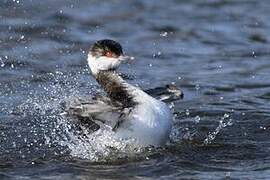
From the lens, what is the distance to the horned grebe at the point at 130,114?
29.8 ft

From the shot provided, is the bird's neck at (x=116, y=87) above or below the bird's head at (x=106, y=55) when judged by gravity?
below

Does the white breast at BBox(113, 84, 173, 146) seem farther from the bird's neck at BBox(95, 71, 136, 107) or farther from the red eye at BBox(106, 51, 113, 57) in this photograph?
the red eye at BBox(106, 51, 113, 57)

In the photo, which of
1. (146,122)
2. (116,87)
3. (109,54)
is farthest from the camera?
(109,54)

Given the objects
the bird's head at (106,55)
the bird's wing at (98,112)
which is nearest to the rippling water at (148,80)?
the bird's wing at (98,112)

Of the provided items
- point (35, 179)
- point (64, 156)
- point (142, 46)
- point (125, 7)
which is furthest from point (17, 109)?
point (125, 7)

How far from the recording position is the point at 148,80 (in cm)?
1282

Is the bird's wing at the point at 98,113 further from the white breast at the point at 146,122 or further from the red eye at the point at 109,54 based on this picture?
the red eye at the point at 109,54

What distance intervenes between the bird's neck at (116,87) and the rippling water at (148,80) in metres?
0.45

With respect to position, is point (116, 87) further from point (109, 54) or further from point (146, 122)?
point (146, 122)

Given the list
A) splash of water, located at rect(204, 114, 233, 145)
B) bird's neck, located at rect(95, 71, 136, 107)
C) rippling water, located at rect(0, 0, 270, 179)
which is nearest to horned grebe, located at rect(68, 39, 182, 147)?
bird's neck, located at rect(95, 71, 136, 107)

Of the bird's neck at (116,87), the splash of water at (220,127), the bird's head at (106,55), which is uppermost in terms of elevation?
the bird's head at (106,55)

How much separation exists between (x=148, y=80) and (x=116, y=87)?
11.5ft

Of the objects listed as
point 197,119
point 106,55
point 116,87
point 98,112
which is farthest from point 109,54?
point 197,119

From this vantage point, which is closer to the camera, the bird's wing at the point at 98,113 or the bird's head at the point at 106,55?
the bird's wing at the point at 98,113
